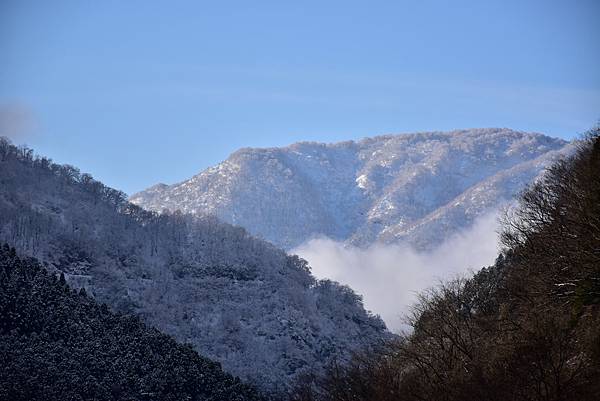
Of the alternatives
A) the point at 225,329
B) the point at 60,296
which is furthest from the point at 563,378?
the point at 225,329

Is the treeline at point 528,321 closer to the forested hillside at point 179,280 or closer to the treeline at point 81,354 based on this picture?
the treeline at point 81,354

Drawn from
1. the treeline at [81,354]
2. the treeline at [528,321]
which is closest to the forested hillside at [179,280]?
the treeline at [81,354]

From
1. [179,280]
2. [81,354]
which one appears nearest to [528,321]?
[81,354]

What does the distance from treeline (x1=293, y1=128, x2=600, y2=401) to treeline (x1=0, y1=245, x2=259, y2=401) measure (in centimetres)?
4817

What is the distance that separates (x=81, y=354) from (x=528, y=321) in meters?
74.0

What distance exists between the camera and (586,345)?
2820 cm

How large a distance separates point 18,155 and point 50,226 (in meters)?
25.0

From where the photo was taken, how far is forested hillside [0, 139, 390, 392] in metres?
160

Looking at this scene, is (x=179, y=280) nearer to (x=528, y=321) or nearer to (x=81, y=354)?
(x=81, y=354)

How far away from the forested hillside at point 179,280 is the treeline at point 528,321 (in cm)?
9928

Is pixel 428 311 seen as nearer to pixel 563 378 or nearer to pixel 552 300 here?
pixel 552 300

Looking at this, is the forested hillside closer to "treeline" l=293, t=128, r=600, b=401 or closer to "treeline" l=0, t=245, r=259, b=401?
"treeline" l=0, t=245, r=259, b=401

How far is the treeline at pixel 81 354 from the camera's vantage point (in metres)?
90.5

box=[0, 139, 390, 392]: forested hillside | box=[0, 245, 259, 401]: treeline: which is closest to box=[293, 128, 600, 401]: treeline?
box=[0, 245, 259, 401]: treeline
